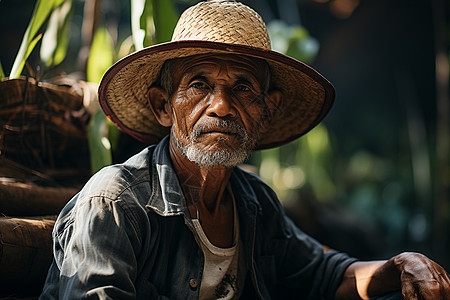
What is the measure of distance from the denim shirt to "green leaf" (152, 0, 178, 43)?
826 mm

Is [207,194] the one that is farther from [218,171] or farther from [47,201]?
[47,201]

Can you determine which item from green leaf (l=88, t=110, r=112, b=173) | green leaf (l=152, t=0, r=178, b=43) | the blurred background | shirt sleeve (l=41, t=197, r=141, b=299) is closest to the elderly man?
shirt sleeve (l=41, t=197, r=141, b=299)

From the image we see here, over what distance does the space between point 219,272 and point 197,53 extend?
784 mm

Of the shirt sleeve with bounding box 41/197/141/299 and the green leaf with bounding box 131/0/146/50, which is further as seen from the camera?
the green leaf with bounding box 131/0/146/50

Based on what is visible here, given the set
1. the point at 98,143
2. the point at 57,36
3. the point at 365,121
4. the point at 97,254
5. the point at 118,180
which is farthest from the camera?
the point at 365,121

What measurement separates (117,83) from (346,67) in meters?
6.88

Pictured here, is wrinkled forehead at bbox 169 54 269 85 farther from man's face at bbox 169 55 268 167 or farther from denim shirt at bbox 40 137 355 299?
denim shirt at bbox 40 137 355 299

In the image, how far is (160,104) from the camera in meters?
1.63

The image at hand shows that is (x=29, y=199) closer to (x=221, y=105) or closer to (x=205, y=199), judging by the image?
(x=205, y=199)

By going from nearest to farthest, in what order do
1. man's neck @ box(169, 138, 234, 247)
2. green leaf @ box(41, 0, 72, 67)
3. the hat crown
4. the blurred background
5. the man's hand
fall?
the man's hand → the hat crown → man's neck @ box(169, 138, 234, 247) → green leaf @ box(41, 0, 72, 67) → the blurred background

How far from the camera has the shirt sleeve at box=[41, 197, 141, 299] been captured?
1.06 meters

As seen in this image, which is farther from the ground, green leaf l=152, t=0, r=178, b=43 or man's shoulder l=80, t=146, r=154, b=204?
green leaf l=152, t=0, r=178, b=43

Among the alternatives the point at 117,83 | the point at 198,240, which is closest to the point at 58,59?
the point at 117,83

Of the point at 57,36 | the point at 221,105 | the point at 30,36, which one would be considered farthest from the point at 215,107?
the point at 57,36
